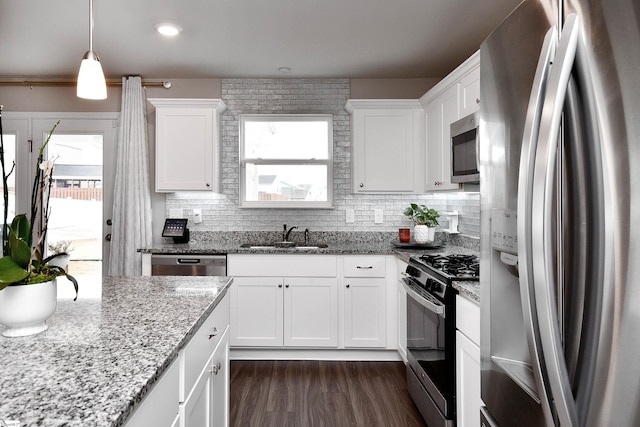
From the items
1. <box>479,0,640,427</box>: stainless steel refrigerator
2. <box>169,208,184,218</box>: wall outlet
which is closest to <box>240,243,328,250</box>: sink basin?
<box>169,208,184,218</box>: wall outlet

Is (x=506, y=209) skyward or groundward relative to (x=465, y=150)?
groundward

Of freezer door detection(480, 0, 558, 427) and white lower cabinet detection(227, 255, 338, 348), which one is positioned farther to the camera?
white lower cabinet detection(227, 255, 338, 348)

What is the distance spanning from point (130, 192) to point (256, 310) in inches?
64.4

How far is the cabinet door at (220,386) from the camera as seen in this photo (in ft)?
5.31

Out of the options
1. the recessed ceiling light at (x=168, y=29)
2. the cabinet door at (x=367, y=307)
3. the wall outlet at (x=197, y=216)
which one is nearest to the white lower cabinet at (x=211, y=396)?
the cabinet door at (x=367, y=307)

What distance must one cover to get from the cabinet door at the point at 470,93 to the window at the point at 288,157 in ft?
4.73

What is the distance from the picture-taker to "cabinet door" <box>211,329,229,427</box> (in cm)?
162

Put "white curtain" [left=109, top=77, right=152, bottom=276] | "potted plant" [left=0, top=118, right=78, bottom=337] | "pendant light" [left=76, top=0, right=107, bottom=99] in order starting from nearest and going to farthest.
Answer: "potted plant" [left=0, top=118, right=78, bottom=337]
"pendant light" [left=76, top=0, right=107, bottom=99]
"white curtain" [left=109, top=77, right=152, bottom=276]

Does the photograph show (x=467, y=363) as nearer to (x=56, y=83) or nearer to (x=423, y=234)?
(x=423, y=234)

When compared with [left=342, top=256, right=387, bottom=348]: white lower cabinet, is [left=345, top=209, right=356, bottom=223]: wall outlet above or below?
above

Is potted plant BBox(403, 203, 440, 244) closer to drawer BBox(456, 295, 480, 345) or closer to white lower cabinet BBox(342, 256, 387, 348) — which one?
white lower cabinet BBox(342, 256, 387, 348)

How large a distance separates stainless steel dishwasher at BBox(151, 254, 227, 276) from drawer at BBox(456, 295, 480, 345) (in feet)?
6.55

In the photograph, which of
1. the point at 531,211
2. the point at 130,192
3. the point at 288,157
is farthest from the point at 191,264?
the point at 531,211

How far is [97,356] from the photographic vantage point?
38.1 inches
